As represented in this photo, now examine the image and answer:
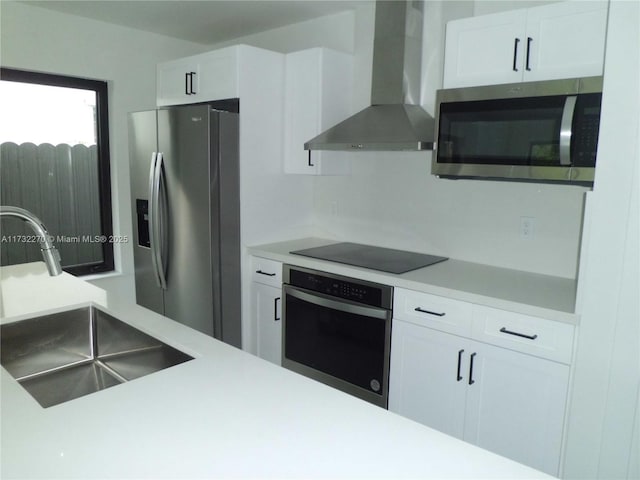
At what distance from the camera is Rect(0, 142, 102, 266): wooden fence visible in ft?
10.8

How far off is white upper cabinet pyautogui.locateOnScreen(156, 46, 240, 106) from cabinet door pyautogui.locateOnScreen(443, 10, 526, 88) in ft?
4.14

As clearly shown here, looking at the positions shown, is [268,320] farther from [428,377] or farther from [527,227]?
[527,227]

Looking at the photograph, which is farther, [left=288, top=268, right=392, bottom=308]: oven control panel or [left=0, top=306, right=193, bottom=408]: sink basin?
[left=288, top=268, right=392, bottom=308]: oven control panel

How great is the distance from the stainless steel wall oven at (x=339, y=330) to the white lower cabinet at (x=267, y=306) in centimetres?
6

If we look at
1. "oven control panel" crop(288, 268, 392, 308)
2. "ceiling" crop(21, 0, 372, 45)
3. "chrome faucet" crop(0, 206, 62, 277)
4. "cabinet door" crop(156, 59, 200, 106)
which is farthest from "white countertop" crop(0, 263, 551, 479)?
"ceiling" crop(21, 0, 372, 45)

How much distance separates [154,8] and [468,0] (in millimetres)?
1939

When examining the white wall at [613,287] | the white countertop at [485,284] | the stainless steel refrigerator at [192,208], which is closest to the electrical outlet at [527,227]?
the white countertop at [485,284]

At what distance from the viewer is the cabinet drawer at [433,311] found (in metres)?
2.11

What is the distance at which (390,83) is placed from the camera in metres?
2.67

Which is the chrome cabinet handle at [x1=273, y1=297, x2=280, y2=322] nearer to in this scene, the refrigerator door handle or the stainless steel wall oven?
the stainless steel wall oven

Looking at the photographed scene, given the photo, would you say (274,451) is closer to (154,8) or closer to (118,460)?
(118,460)

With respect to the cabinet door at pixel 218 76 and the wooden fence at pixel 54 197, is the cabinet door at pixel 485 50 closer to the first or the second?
the cabinet door at pixel 218 76

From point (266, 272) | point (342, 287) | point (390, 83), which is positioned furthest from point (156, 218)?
point (390, 83)

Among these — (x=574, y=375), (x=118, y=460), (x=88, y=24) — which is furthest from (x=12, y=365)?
(x=88, y=24)
